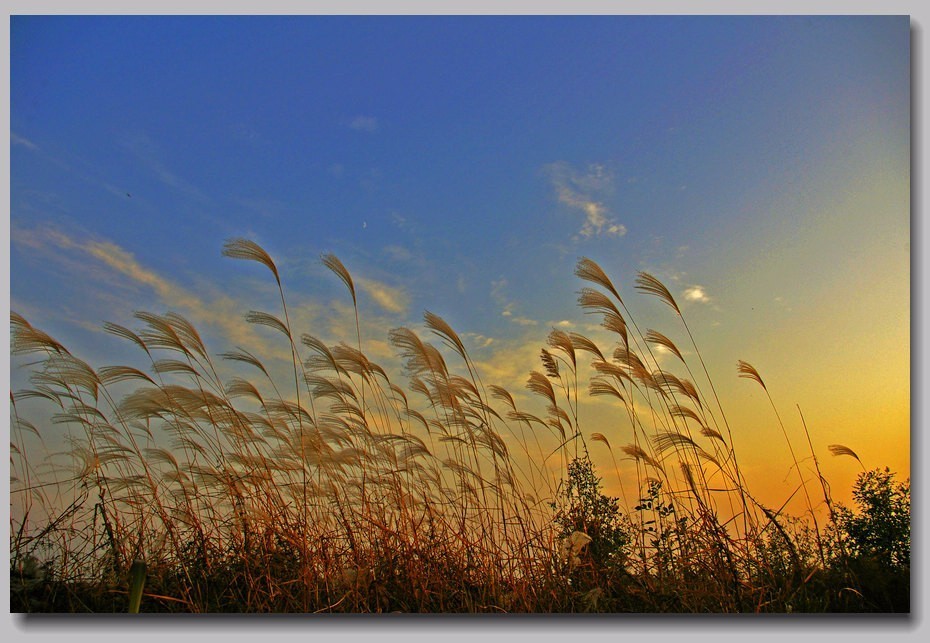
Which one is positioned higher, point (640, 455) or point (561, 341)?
point (561, 341)

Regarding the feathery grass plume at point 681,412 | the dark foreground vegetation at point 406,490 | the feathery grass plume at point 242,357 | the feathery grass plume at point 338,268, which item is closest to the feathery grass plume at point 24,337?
the dark foreground vegetation at point 406,490

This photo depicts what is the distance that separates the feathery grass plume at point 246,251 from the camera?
2975 millimetres

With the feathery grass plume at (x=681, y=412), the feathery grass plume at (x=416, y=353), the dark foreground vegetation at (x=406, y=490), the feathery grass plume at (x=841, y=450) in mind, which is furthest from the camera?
the feathery grass plume at (x=681, y=412)

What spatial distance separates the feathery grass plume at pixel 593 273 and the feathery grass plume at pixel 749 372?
0.57 m

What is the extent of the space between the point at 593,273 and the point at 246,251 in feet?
4.51

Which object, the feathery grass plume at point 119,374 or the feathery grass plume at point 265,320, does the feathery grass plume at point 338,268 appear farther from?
the feathery grass plume at point 119,374

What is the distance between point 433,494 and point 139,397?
3.95 ft

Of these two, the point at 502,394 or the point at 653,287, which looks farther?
the point at 502,394

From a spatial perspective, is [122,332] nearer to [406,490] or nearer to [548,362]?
[406,490]

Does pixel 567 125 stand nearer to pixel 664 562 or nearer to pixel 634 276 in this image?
pixel 634 276

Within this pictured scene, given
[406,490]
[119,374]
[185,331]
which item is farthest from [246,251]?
[406,490]

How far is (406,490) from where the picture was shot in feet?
10.0

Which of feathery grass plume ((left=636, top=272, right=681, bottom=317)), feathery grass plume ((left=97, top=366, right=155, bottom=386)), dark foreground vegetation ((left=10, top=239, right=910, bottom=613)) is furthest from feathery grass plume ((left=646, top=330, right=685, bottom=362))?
feathery grass plume ((left=97, top=366, right=155, bottom=386))

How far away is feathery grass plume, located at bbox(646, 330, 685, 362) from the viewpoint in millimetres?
3064
